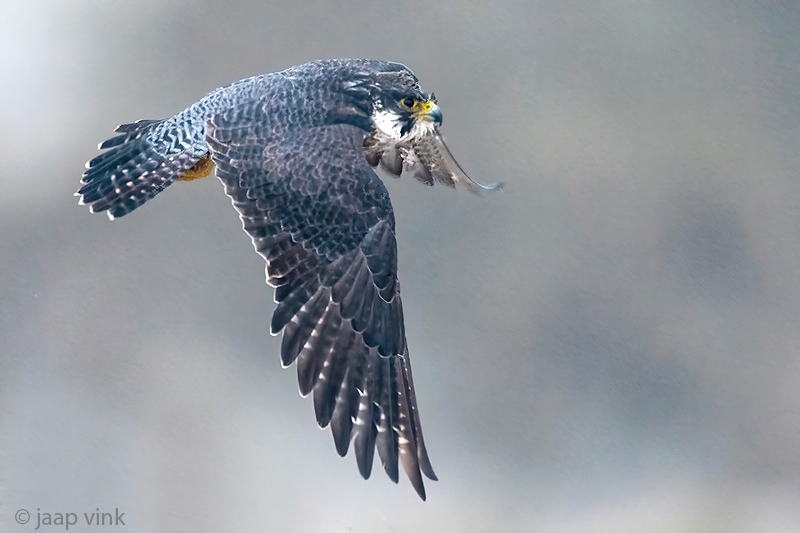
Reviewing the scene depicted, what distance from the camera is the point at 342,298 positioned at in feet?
4.12

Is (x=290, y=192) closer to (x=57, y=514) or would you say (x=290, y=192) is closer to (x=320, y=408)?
(x=320, y=408)

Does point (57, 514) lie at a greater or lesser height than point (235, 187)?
lesser

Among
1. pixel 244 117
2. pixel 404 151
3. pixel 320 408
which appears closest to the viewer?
pixel 320 408

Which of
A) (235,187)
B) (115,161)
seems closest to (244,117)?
(235,187)

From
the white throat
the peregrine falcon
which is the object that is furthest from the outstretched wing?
the white throat

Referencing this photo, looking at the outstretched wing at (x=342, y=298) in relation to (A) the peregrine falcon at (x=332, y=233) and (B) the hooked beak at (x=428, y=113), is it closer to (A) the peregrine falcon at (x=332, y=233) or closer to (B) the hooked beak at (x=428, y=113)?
(A) the peregrine falcon at (x=332, y=233)

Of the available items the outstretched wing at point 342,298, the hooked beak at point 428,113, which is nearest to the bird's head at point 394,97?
the hooked beak at point 428,113

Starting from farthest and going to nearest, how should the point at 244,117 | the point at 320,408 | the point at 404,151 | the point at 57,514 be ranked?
the point at 57,514
the point at 404,151
the point at 244,117
the point at 320,408

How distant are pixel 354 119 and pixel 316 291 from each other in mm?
400

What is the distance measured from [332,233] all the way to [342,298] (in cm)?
13

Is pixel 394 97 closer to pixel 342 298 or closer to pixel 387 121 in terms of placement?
pixel 387 121

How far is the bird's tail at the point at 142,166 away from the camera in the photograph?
138 cm

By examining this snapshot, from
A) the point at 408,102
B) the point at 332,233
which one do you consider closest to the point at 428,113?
the point at 408,102

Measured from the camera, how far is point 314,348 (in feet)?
4.15
